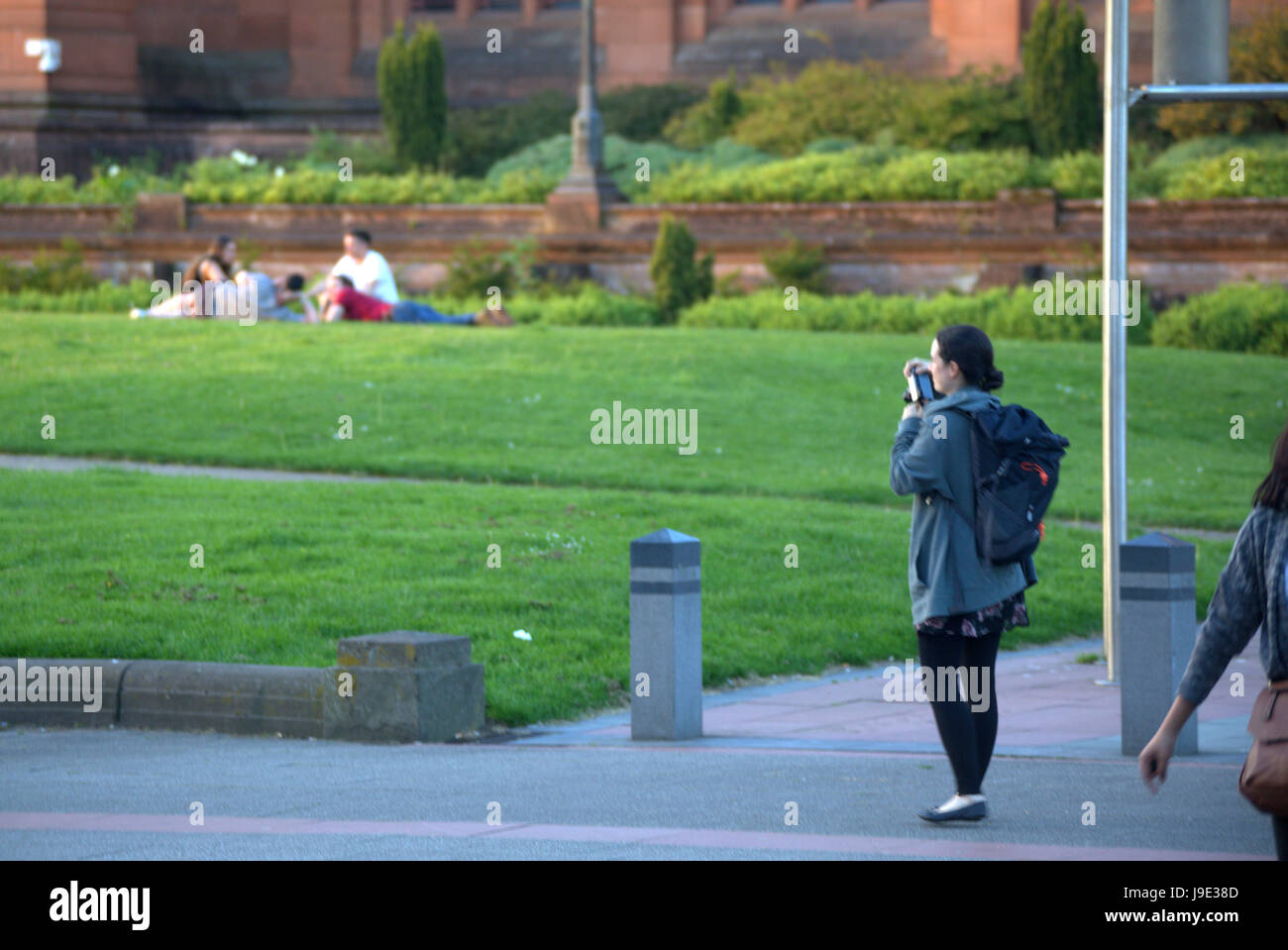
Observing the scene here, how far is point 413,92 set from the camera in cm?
3747

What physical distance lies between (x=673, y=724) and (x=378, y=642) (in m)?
1.46

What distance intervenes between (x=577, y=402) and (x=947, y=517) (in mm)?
11787

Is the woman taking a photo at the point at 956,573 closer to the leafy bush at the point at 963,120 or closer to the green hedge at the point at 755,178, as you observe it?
the green hedge at the point at 755,178

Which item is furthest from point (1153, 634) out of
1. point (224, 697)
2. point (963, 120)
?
point (963, 120)

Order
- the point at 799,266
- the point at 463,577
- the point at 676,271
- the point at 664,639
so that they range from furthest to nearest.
Result: the point at 799,266
the point at 676,271
the point at 463,577
the point at 664,639

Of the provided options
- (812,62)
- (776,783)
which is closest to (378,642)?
(776,783)

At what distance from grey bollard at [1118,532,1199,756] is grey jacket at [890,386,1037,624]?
6.33 feet

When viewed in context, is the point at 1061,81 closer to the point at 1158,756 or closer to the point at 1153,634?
the point at 1153,634

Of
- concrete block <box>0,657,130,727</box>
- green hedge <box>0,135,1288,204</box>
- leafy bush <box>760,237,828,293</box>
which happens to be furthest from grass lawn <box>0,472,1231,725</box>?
green hedge <box>0,135,1288,204</box>

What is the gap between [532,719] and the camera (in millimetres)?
9672

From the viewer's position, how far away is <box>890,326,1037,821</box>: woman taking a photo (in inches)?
276

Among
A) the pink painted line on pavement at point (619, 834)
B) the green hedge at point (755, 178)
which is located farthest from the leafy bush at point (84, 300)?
the pink painted line on pavement at point (619, 834)

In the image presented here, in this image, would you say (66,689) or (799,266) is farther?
(799,266)

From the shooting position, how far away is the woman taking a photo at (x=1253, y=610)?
4496 millimetres
